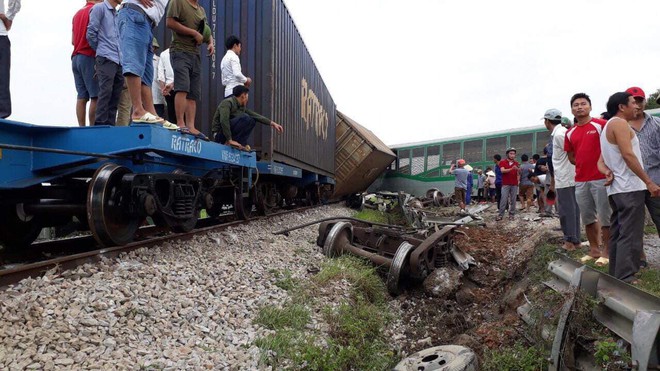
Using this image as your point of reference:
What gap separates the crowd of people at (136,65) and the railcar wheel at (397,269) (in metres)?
2.44

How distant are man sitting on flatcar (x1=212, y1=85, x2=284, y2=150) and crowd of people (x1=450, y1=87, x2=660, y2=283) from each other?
385 centimetres

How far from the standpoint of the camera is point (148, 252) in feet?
11.6

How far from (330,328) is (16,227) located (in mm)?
2879

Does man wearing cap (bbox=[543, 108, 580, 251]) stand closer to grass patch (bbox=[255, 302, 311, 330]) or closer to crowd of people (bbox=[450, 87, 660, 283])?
crowd of people (bbox=[450, 87, 660, 283])

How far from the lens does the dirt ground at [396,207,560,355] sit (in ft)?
9.95

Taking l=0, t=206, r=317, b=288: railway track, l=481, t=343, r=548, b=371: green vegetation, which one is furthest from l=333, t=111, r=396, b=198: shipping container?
l=481, t=343, r=548, b=371: green vegetation

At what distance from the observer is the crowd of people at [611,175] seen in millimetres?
2918

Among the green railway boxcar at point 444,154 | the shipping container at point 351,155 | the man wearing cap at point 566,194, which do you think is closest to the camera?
the man wearing cap at point 566,194

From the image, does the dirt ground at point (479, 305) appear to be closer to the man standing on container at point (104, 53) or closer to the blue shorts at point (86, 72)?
the man standing on container at point (104, 53)

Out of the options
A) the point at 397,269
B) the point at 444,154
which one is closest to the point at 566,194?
the point at 397,269

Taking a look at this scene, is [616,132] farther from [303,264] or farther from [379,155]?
[379,155]

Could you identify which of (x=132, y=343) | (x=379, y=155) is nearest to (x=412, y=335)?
(x=132, y=343)

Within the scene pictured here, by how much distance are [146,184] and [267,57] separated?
346 centimetres

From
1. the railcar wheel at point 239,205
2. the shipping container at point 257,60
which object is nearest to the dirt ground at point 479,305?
the railcar wheel at point 239,205
